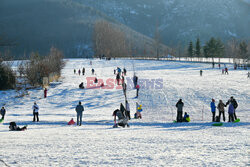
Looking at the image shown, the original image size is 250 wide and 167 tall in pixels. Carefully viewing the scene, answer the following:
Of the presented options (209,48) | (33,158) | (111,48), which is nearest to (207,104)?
(33,158)

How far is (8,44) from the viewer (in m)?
7.52

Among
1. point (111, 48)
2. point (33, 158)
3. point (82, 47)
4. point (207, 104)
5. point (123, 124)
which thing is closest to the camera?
point (33, 158)

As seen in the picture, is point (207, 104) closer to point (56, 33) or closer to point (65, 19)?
point (56, 33)

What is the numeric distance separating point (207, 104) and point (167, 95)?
4.98m

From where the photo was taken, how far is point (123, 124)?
13.8 meters

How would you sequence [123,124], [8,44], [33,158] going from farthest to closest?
[123,124] → [8,44] → [33,158]

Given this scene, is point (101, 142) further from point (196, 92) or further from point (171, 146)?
point (196, 92)

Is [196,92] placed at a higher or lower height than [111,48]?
lower

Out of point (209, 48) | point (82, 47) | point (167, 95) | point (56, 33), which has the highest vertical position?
point (56, 33)

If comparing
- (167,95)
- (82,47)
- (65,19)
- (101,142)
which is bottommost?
(101,142)

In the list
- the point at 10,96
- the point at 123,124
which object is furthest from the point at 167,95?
the point at 10,96

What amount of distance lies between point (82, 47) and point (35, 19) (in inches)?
2054

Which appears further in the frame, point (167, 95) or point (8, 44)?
point (167, 95)

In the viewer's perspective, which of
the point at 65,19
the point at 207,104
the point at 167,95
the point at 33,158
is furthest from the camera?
the point at 65,19
